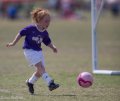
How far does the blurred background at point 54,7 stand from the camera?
188 ft

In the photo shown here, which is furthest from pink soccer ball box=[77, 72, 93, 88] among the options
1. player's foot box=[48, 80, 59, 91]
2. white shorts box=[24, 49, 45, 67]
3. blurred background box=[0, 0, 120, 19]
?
blurred background box=[0, 0, 120, 19]

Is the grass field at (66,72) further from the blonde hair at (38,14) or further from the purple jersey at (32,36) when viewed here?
the blonde hair at (38,14)

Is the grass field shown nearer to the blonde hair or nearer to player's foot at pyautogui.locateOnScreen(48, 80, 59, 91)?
player's foot at pyautogui.locateOnScreen(48, 80, 59, 91)

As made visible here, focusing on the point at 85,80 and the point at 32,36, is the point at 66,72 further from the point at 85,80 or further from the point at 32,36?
the point at 32,36

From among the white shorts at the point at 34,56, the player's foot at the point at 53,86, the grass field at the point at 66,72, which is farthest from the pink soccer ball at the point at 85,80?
the white shorts at the point at 34,56

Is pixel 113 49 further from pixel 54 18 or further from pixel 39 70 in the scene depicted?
pixel 54 18

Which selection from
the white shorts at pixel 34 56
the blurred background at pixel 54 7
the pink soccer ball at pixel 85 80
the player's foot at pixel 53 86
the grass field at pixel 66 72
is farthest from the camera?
the blurred background at pixel 54 7

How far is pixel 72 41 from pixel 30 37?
18.7 metres

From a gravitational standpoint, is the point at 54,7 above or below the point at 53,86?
below

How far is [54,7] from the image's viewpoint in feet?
220

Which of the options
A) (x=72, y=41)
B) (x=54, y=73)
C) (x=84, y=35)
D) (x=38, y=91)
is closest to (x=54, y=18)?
(x=84, y=35)

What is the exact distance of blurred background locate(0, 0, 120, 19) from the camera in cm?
5716

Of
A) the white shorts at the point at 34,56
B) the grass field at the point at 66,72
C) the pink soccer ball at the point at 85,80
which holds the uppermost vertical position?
the white shorts at the point at 34,56

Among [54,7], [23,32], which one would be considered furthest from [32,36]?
[54,7]
